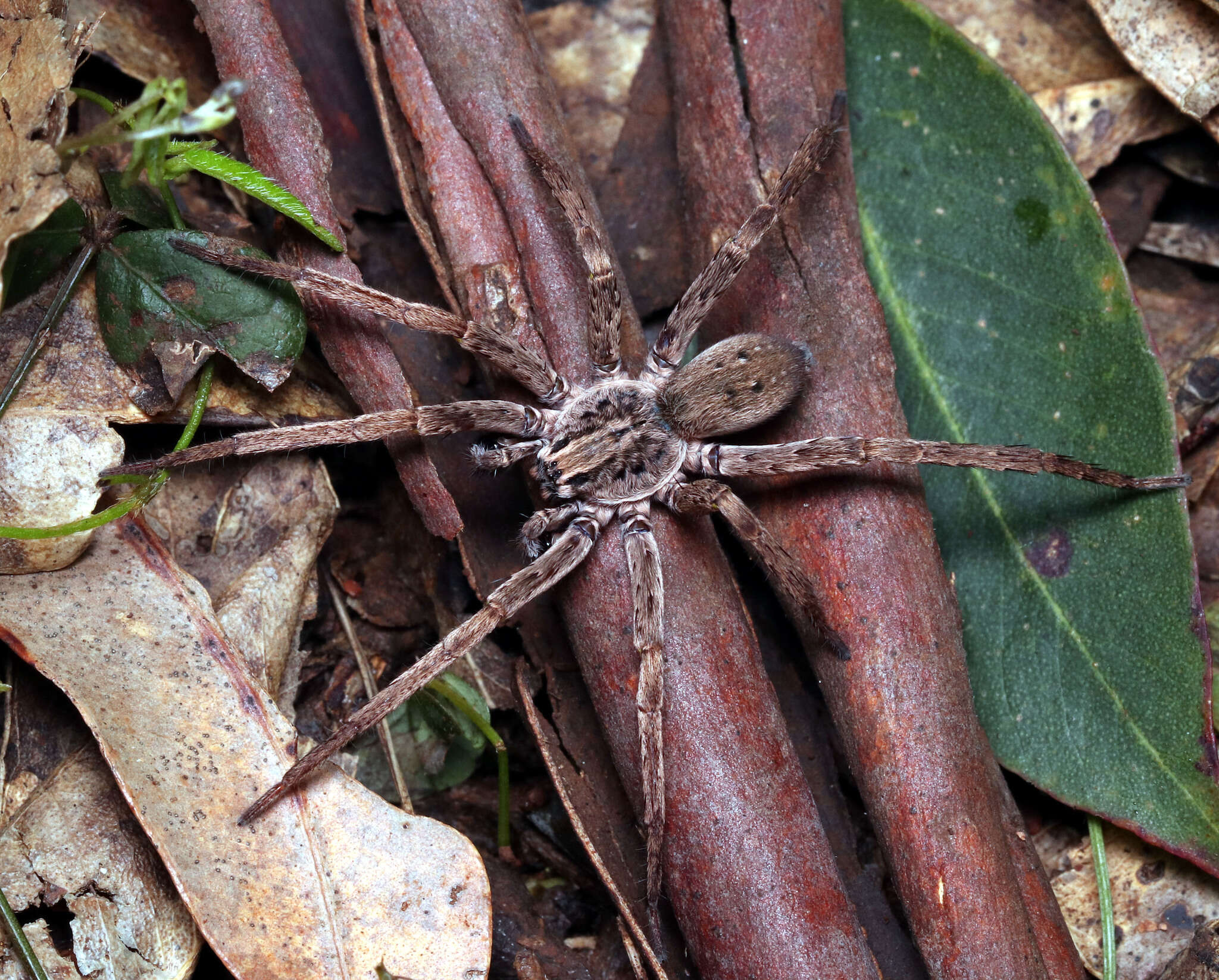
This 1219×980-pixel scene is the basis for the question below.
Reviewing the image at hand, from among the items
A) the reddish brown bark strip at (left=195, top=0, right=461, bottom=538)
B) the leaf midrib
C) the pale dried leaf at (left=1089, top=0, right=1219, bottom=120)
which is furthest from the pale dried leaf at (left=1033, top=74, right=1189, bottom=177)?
the reddish brown bark strip at (left=195, top=0, right=461, bottom=538)

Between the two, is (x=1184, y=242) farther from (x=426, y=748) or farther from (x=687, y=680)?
(x=426, y=748)

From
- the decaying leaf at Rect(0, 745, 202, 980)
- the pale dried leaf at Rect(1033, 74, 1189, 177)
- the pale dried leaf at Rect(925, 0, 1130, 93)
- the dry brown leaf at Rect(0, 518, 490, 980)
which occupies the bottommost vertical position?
the decaying leaf at Rect(0, 745, 202, 980)

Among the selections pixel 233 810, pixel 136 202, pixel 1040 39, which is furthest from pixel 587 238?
pixel 1040 39

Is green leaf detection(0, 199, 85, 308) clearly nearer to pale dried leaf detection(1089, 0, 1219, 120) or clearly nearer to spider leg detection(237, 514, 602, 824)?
spider leg detection(237, 514, 602, 824)

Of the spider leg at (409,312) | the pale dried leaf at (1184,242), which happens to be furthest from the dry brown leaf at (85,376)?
the pale dried leaf at (1184,242)

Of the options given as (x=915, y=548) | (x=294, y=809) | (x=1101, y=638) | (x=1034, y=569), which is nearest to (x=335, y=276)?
(x=294, y=809)

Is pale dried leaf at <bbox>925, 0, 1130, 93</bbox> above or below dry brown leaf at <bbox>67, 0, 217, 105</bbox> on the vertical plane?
above

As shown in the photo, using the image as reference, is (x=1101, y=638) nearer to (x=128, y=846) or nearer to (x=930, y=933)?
(x=930, y=933)
